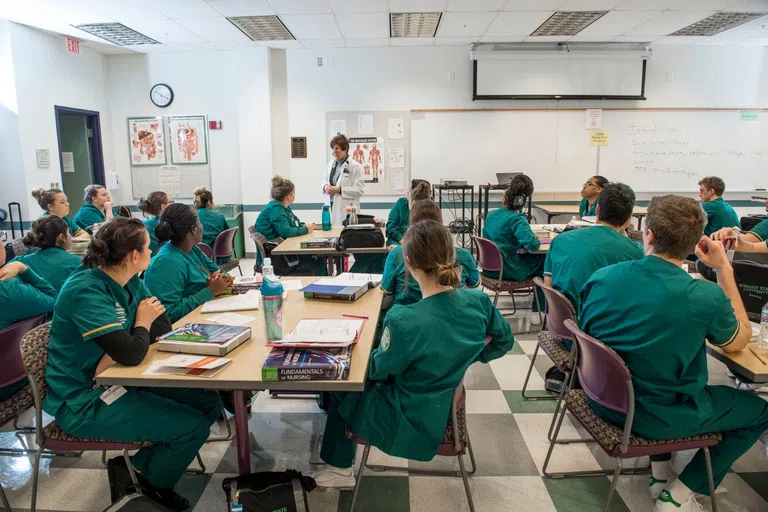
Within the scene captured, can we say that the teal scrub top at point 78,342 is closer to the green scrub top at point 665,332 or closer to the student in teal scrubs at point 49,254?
the student in teal scrubs at point 49,254

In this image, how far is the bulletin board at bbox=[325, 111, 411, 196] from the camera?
7082mm

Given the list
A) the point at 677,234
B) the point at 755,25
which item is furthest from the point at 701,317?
the point at 755,25

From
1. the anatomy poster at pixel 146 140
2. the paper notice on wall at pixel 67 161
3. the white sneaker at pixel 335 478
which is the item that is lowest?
the white sneaker at pixel 335 478

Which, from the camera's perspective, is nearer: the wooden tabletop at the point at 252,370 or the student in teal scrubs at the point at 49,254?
the wooden tabletop at the point at 252,370

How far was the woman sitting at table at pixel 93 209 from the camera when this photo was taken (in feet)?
16.0

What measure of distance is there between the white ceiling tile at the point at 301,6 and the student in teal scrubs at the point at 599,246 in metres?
A: 3.53

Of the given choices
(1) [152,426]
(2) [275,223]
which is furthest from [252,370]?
(2) [275,223]

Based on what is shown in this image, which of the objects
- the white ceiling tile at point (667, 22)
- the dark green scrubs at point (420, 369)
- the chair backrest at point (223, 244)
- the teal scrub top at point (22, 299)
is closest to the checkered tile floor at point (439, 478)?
the dark green scrubs at point (420, 369)

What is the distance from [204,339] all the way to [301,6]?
424 centimetres

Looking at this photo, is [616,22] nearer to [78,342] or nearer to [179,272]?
[179,272]

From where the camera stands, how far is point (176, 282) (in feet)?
7.77

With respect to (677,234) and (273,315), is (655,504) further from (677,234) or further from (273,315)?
(273,315)

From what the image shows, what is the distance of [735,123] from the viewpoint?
280 inches

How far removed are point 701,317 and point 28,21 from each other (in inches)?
259
